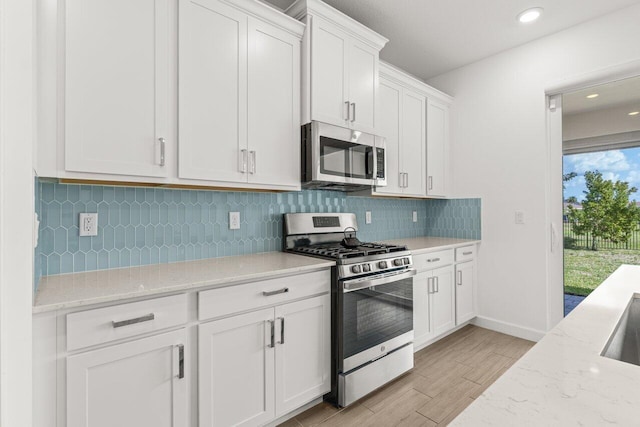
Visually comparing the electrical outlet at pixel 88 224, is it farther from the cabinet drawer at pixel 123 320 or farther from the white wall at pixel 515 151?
the white wall at pixel 515 151

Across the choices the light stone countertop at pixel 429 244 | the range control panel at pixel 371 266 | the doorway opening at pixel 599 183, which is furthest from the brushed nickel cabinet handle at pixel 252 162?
the doorway opening at pixel 599 183

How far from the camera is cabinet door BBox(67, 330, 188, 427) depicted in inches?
46.1

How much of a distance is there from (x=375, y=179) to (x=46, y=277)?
7.15 ft

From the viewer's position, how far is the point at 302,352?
1839 millimetres

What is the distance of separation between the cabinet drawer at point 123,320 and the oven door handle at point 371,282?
3.17 ft

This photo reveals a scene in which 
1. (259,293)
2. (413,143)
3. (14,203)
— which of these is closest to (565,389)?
(14,203)

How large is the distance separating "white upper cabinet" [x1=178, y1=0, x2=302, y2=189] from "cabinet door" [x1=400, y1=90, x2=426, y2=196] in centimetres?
134

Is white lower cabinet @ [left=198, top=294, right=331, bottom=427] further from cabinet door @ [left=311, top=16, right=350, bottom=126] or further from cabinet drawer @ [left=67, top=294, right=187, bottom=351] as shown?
cabinet door @ [left=311, top=16, right=350, bottom=126]

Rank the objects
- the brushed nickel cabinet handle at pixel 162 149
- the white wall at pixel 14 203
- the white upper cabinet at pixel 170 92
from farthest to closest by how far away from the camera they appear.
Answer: the brushed nickel cabinet handle at pixel 162 149 < the white upper cabinet at pixel 170 92 < the white wall at pixel 14 203

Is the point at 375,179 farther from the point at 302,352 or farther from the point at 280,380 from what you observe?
the point at 280,380

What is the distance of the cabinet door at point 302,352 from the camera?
174 centimetres

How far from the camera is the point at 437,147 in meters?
3.47

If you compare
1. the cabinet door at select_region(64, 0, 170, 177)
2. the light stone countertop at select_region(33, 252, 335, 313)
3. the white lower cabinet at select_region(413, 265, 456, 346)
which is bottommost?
the white lower cabinet at select_region(413, 265, 456, 346)

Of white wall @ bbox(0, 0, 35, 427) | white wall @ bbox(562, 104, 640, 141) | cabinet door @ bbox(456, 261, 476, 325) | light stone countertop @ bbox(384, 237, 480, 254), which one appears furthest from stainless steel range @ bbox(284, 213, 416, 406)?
white wall @ bbox(562, 104, 640, 141)
